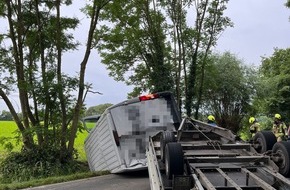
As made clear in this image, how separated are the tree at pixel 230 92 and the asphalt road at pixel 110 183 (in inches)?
Result: 704

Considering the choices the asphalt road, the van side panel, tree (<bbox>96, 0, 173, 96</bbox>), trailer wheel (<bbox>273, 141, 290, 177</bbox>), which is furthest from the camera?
tree (<bbox>96, 0, 173, 96</bbox>)

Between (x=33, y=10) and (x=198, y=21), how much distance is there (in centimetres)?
976

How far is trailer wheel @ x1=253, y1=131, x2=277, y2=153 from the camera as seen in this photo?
5.89 metres

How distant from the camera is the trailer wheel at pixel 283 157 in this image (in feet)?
15.4

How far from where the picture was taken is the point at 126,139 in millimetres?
8102

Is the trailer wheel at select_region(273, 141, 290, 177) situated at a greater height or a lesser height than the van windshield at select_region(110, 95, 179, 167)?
lesser

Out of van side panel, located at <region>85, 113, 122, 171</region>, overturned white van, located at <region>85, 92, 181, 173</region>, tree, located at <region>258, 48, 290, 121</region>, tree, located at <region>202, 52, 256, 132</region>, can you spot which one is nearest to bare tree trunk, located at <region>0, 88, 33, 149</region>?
van side panel, located at <region>85, 113, 122, 171</region>

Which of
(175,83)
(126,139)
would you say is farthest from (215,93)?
(126,139)

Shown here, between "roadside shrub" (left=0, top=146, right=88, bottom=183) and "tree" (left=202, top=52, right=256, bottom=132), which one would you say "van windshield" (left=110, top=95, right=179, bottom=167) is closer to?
"roadside shrub" (left=0, top=146, right=88, bottom=183)

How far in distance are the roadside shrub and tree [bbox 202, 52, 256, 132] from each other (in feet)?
50.2

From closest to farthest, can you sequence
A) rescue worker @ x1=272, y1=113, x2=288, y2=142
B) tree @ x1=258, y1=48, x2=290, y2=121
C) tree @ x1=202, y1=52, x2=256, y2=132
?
1. rescue worker @ x1=272, y1=113, x2=288, y2=142
2. tree @ x1=202, y1=52, x2=256, y2=132
3. tree @ x1=258, y1=48, x2=290, y2=121

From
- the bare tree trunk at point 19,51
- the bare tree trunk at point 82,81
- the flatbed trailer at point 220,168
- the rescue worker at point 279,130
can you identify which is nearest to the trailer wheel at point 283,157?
the flatbed trailer at point 220,168

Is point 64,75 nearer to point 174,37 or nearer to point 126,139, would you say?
point 126,139

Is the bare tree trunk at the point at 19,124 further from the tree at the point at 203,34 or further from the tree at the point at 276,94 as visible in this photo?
the tree at the point at 276,94
